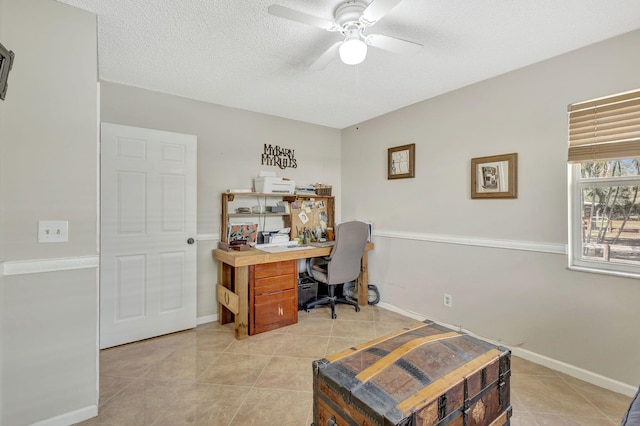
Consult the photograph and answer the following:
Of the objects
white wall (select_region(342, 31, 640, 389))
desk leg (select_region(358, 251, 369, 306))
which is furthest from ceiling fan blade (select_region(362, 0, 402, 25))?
desk leg (select_region(358, 251, 369, 306))

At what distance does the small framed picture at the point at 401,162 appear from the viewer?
3207mm

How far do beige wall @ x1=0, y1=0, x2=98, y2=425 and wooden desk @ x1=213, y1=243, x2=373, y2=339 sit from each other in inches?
45.0

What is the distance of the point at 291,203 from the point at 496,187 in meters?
2.17

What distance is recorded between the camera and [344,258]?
3.17 metres

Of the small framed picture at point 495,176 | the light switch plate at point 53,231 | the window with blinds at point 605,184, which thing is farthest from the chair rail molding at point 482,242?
the light switch plate at point 53,231

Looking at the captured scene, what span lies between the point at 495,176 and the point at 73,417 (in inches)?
132

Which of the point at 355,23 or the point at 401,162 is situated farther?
the point at 401,162

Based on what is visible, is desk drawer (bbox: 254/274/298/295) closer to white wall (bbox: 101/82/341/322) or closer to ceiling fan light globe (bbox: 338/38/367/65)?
white wall (bbox: 101/82/341/322)

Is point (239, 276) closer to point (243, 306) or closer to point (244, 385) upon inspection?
point (243, 306)

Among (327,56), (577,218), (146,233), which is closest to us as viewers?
(327,56)

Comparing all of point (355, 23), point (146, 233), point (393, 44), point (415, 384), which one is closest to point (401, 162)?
point (393, 44)

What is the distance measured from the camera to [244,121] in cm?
335

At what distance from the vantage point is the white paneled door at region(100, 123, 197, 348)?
252 cm

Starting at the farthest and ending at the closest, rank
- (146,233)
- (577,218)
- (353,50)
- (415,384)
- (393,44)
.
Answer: (146,233), (577,218), (393,44), (353,50), (415,384)
